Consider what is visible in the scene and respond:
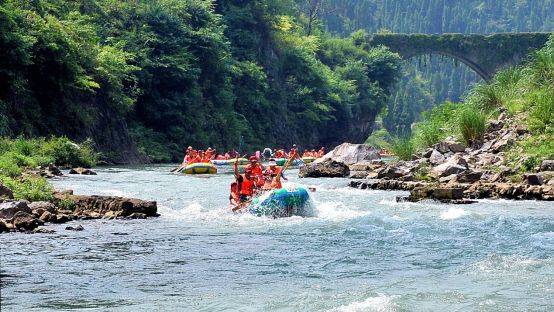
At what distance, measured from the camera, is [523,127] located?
74.4ft

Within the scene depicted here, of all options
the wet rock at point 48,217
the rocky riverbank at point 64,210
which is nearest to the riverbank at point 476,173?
the rocky riverbank at point 64,210

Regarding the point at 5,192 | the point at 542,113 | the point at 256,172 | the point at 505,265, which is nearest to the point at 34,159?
the point at 256,172

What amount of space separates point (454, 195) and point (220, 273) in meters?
8.80

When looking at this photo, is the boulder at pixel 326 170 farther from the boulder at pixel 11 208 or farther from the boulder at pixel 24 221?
the boulder at pixel 24 221

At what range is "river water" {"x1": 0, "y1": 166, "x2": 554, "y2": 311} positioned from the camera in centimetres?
809

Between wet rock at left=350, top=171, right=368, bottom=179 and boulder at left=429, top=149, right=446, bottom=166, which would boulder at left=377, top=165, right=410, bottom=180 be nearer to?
boulder at left=429, top=149, right=446, bottom=166

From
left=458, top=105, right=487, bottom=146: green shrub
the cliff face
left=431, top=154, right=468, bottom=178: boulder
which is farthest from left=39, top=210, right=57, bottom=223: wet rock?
the cliff face

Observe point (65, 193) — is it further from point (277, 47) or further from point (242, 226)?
point (277, 47)

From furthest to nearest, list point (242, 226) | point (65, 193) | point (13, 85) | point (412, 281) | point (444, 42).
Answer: point (444, 42), point (13, 85), point (65, 193), point (242, 226), point (412, 281)

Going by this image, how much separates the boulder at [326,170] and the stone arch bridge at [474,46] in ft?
146

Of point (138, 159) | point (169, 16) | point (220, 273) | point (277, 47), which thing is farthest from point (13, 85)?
point (277, 47)

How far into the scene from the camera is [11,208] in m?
12.7

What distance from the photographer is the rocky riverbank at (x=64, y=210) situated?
488 inches

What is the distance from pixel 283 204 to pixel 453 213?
119 inches
